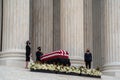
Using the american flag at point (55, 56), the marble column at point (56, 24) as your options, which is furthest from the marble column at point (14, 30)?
the marble column at point (56, 24)

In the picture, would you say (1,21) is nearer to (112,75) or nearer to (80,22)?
(80,22)

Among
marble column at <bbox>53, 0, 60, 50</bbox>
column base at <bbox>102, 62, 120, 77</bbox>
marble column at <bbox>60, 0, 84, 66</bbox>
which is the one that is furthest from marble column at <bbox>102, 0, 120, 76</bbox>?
marble column at <bbox>53, 0, 60, 50</bbox>

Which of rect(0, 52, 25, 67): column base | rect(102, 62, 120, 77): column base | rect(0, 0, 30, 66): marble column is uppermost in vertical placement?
rect(0, 0, 30, 66): marble column

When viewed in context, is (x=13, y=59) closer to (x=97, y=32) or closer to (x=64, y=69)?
(x=64, y=69)

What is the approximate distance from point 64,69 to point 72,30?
770cm

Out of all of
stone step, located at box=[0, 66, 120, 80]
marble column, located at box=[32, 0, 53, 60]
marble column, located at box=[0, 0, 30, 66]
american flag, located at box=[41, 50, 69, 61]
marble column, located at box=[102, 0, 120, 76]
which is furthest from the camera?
marble column, located at box=[32, 0, 53, 60]

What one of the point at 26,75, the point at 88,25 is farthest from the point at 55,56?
the point at 88,25

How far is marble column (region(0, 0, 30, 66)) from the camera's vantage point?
54781 mm

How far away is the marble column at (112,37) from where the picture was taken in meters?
60.7

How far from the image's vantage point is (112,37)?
61.2 metres

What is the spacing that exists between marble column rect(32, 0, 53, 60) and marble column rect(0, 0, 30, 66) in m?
8.15

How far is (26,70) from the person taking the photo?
50.4 m

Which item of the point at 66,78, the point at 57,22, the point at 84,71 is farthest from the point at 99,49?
the point at 66,78

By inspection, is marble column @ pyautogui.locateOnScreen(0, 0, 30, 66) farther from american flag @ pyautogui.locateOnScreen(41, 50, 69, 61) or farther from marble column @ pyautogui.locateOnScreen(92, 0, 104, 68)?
marble column @ pyautogui.locateOnScreen(92, 0, 104, 68)
